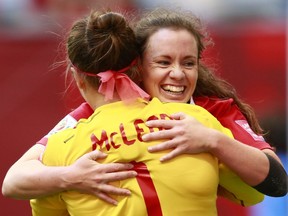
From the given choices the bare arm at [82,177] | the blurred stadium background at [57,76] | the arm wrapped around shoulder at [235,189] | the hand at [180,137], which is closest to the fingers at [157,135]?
the hand at [180,137]

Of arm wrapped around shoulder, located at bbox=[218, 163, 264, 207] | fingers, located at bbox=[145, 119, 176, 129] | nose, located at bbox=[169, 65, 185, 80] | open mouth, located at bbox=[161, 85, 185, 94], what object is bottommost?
arm wrapped around shoulder, located at bbox=[218, 163, 264, 207]

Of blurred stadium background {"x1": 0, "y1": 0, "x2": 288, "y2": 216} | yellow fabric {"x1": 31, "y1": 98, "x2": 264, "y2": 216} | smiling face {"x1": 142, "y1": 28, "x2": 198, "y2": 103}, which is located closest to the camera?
yellow fabric {"x1": 31, "y1": 98, "x2": 264, "y2": 216}

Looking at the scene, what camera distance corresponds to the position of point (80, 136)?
9.79ft

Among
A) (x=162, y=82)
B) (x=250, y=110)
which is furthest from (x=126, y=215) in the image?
(x=250, y=110)

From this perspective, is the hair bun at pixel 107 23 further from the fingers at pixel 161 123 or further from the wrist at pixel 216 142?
the wrist at pixel 216 142

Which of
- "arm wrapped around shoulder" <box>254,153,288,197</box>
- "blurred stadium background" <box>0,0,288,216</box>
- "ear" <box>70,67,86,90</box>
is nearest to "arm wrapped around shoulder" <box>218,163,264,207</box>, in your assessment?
"arm wrapped around shoulder" <box>254,153,288,197</box>

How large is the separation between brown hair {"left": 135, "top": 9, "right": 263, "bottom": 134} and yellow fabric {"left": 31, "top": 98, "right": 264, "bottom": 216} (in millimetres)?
336

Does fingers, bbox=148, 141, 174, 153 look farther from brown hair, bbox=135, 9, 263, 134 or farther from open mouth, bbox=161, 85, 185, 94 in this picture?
brown hair, bbox=135, 9, 263, 134

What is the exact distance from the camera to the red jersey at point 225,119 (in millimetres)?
3225

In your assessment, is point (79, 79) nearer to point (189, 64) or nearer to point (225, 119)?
point (189, 64)

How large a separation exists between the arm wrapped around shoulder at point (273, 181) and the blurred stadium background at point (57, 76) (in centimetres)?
347

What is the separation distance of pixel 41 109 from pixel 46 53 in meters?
0.40

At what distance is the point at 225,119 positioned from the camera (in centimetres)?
332

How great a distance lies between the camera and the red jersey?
3225 millimetres
